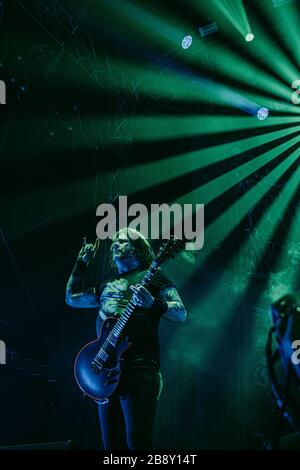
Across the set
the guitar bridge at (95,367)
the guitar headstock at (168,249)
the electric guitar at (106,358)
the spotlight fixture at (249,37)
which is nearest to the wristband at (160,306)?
the electric guitar at (106,358)

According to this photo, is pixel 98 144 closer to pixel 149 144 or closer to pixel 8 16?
pixel 149 144

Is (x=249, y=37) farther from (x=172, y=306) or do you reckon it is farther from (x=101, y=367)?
(x=101, y=367)

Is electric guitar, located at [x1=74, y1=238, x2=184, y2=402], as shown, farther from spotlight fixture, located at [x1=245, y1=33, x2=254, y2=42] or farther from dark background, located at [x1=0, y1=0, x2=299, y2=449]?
spotlight fixture, located at [x1=245, y1=33, x2=254, y2=42]

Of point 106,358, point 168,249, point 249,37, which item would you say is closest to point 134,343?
point 106,358

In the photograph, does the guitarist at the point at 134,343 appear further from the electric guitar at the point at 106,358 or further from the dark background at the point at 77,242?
the dark background at the point at 77,242

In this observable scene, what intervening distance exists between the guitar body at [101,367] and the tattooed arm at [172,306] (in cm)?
41

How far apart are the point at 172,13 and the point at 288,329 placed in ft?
14.1

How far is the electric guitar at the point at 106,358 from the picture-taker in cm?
263

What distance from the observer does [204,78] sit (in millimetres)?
5383

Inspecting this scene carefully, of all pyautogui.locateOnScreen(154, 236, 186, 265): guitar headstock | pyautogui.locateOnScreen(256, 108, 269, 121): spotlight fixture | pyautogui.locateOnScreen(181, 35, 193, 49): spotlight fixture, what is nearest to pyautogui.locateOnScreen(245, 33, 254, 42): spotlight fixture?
pyautogui.locateOnScreen(181, 35, 193, 49): spotlight fixture

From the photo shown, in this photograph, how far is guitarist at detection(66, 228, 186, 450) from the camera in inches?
101

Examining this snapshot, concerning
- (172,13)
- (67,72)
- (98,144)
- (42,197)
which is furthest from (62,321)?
(172,13)

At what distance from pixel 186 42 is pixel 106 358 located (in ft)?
13.7
